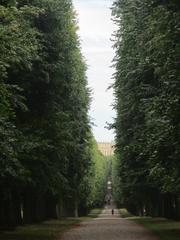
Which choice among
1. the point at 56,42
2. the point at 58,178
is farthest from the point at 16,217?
the point at 56,42

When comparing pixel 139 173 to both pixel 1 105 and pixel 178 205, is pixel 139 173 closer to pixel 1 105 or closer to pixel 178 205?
pixel 178 205

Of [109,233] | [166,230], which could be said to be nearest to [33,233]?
[109,233]

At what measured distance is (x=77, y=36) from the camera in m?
46.8

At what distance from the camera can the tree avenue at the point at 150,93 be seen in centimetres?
2212

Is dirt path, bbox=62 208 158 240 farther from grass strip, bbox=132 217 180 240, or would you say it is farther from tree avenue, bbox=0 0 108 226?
tree avenue, bbox=0 0 108 226

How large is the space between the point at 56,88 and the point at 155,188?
12674 mm

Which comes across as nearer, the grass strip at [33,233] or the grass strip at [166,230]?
the grass strip at [33,233]

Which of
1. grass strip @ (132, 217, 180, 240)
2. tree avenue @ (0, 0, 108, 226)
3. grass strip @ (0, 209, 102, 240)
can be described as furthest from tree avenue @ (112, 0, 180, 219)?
grass strip @ (0, 209, 102, 240)

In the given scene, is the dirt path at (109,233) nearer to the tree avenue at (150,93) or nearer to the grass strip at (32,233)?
the grass strip at (32,233)

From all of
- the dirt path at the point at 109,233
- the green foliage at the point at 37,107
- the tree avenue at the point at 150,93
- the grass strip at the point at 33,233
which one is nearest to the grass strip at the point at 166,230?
the dirt path at the point at 109,233

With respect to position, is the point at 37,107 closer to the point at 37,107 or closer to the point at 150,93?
the point at 37,107

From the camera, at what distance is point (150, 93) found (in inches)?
1235

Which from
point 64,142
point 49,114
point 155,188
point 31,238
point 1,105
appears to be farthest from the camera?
point 155,188

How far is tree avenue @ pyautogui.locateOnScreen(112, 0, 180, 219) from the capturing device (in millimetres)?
22125
